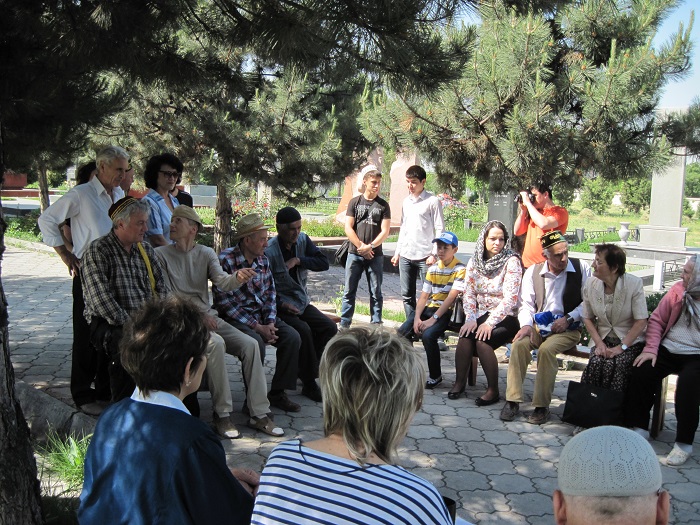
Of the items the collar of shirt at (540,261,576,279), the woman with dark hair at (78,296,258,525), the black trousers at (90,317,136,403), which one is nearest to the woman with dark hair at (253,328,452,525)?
the woman with dark hair at (78,296,258,525)

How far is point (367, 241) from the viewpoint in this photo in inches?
300

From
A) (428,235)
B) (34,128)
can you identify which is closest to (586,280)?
(428,235)

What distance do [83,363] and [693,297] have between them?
4197 millimetres

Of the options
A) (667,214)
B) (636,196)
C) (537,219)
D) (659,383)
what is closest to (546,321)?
(659,383)

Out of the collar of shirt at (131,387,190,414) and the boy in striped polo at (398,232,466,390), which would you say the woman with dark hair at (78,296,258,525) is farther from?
the boy in striped polo at (398,232,466,390)

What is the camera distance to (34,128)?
6.09 metres

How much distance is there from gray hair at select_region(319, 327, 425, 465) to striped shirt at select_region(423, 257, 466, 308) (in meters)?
3.88

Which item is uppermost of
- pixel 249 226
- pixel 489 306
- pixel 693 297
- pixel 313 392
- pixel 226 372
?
pixel 249 226

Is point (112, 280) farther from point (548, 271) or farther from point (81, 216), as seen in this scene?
point (548, 271)

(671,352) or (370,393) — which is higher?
(370,393)

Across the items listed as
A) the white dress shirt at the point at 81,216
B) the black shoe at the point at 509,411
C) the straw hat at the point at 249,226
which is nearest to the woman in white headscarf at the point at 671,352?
the black shoe at the point at 509,411

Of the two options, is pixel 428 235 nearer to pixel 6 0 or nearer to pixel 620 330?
pixel 620 330

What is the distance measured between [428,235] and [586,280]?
248 cm

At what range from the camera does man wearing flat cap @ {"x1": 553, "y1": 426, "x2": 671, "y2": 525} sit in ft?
4.67
